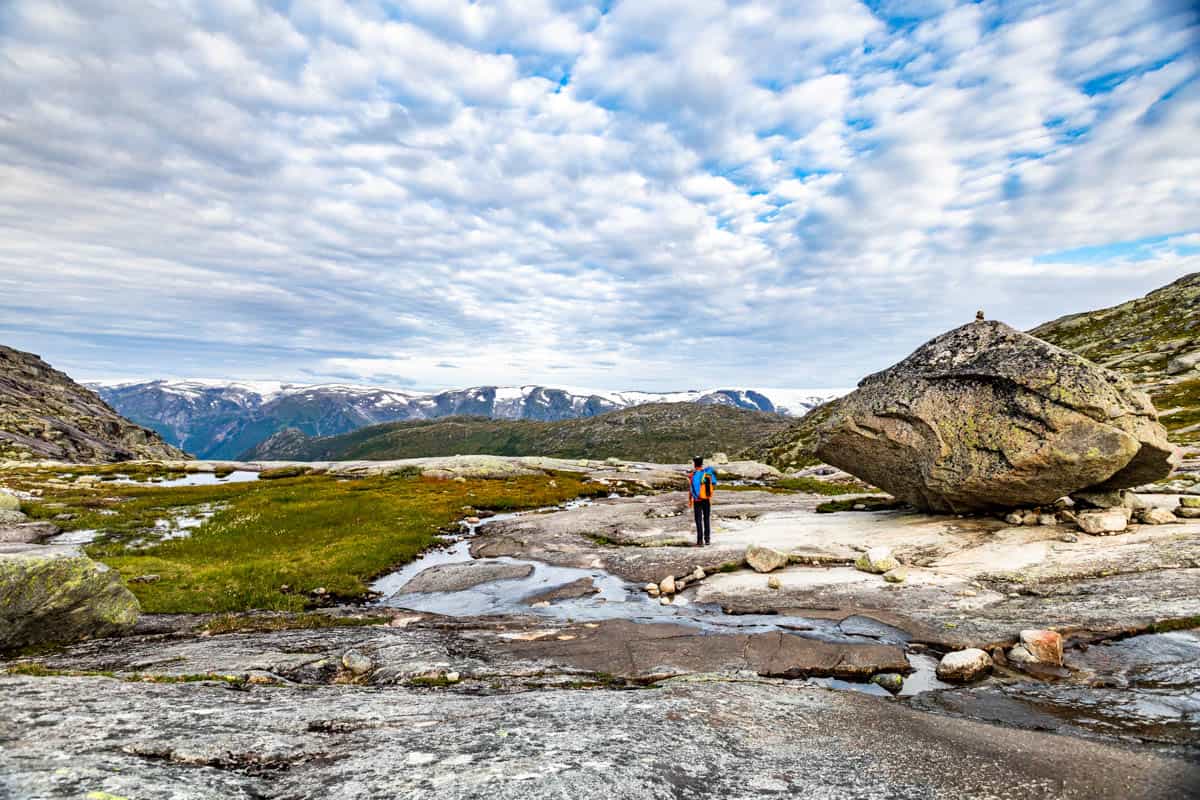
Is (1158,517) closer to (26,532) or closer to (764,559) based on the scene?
(764,559)

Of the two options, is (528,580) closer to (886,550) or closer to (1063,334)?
(886,550)

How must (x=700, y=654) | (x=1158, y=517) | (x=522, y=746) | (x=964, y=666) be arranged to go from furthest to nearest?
(x=1158, y=517)
(x=700, y=654)
(x=964, y=666)
(x=522, y=746)

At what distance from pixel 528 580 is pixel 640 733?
21012 millimetres

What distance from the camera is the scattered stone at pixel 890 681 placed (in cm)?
1400

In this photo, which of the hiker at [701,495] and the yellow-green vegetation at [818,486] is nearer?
the hiker at [701,495]

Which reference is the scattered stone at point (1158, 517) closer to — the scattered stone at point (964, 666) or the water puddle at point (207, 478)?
the scattered stone at point (964, 666)

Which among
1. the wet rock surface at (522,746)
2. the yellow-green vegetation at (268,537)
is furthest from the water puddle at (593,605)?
the wet rock surface at (522,746)

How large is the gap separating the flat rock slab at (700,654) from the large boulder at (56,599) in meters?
14.4

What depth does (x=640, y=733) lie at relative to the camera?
9.77m

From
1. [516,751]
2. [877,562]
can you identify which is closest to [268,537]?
[516,751]

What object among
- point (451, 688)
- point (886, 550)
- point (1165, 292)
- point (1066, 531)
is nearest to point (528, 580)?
point (451, 688)

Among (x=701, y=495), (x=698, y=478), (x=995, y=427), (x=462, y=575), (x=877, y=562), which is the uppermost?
(x=995, y=427)

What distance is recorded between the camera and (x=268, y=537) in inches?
1646

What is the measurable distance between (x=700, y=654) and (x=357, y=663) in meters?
10.2
